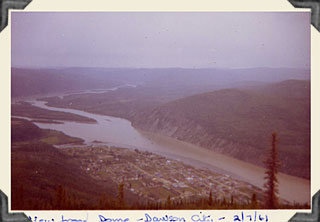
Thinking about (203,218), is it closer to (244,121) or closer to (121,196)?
(121,196)

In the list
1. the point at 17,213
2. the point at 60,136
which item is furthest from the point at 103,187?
the point at 60,136

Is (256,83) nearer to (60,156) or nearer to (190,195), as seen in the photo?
(190,195)

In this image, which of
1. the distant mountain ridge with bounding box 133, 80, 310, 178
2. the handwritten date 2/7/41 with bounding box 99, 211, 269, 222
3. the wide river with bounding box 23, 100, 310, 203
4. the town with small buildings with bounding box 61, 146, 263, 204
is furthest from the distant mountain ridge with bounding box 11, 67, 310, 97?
the handwritten date 2/7/41 with bounding box 99, 211, 269, 222

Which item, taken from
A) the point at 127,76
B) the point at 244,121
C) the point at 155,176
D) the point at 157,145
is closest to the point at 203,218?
the point at 155,176

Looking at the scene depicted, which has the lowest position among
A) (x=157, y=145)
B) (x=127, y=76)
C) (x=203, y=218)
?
(x=203, y=218)

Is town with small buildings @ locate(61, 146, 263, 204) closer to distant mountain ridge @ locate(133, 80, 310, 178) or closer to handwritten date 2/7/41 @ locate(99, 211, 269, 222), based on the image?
handwritten date 2/7/41 @ locate(99, 211, 269, 222)

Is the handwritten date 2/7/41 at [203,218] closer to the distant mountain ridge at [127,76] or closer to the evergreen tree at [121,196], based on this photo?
Answer: the evergreen tree at [121,196]
